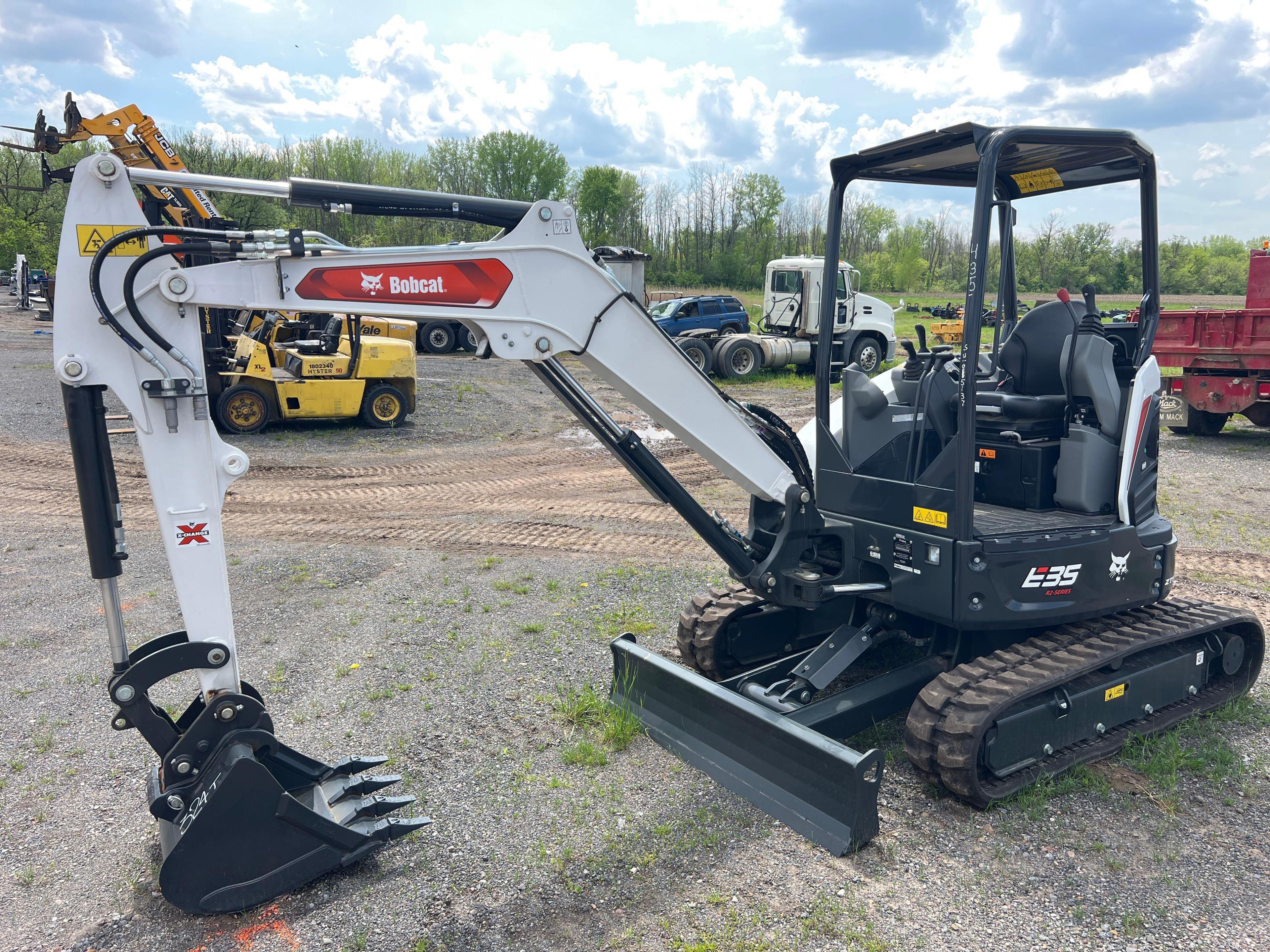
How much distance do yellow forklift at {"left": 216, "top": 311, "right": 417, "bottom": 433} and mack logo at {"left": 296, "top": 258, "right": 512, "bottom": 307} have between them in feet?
34.4

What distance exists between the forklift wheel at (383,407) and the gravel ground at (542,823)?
7.24 m

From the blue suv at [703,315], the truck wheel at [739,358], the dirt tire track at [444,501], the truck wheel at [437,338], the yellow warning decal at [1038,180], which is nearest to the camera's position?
the yellow warning decal at [1038,180]

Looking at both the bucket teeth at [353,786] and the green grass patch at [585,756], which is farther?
the green grass patch at [585,756]

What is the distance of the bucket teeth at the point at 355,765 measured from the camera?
13.1ft

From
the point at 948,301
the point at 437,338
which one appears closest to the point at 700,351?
the point at 437,338

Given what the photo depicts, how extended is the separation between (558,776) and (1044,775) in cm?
235

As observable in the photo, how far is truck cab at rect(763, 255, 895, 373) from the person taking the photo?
70.1 feet

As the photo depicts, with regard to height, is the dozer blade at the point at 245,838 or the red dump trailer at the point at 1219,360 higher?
the red dump trailer at the point at 1219,360

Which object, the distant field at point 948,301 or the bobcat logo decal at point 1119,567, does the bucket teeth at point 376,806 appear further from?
the bobcat logo decal at point 1119,567

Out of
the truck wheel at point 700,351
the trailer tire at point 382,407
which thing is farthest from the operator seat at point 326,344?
the truck wheel at point 700,351

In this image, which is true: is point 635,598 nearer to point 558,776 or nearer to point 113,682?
point 558,776

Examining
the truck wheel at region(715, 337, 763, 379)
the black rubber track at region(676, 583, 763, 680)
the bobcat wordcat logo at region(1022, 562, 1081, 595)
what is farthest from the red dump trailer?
the black rubber track at region(676, 583, 763, 680)

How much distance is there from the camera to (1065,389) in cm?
471

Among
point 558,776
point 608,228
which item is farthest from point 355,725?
point 608,228
